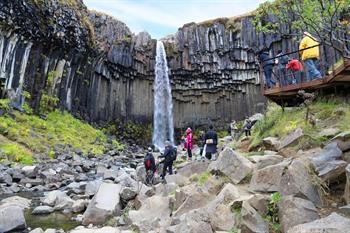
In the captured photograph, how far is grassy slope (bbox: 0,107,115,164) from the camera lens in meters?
21.3

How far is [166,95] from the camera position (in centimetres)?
4566

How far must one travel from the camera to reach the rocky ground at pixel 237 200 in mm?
6398

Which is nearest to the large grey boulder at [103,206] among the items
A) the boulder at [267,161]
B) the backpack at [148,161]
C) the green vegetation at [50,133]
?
the backpack at [148,161]

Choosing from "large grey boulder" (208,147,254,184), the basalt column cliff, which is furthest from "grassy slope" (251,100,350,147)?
→ the basalt column cliff

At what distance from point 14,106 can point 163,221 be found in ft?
75.2

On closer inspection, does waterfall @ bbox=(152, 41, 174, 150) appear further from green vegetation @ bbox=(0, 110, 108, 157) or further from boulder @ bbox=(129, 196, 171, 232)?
boulder @ bbox=(129, 196, 171, 232)

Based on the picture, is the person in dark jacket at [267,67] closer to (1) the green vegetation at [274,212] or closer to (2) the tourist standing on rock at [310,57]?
(2) the tourist standing on rock at [310,57]

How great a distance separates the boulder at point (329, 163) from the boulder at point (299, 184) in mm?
233

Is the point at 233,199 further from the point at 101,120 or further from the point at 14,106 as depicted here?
the point at 101,120

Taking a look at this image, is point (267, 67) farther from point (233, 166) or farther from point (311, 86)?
point (233, 166)

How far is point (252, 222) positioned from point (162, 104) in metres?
39.5

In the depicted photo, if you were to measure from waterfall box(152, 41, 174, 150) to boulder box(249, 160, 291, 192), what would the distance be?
1436 inches

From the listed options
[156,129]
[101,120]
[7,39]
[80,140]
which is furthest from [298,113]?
[156,129]

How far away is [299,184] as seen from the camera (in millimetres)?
6848
